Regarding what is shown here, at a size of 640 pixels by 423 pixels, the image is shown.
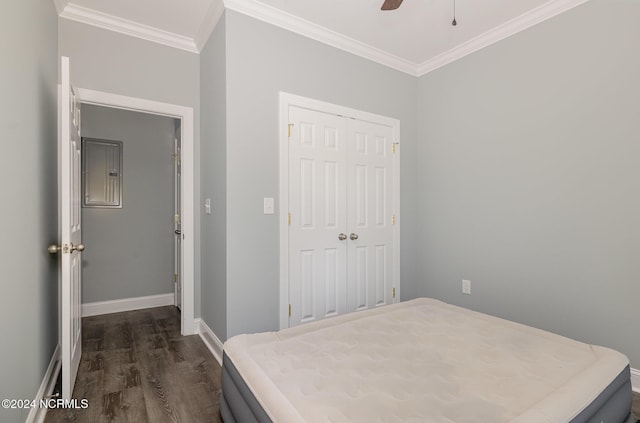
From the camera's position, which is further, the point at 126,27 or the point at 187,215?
the point at 187,215

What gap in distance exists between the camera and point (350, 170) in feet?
9.81

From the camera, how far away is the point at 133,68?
8.85 feet

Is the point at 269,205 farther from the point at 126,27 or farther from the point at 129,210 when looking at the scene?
the point at 129,210

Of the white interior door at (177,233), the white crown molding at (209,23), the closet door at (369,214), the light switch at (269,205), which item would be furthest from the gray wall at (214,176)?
the closet door at (369,214)

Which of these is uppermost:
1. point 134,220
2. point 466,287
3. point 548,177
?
point 548,177

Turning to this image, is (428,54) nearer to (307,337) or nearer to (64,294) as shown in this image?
(307,337)

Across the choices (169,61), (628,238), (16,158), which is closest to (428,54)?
(628,238)

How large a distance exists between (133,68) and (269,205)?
5.49 ft

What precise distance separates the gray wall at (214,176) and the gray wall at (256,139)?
0.21 feet

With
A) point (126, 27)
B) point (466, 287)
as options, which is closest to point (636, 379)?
point (466, 287)

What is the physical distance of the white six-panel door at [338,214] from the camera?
268 cm

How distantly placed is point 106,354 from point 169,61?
8.38 feet

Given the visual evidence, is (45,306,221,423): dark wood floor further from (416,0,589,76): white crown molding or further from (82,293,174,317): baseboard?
(416,0,589,76): white crown molding

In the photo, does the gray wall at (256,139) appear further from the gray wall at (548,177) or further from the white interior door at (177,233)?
the white interior door at (177,233)
